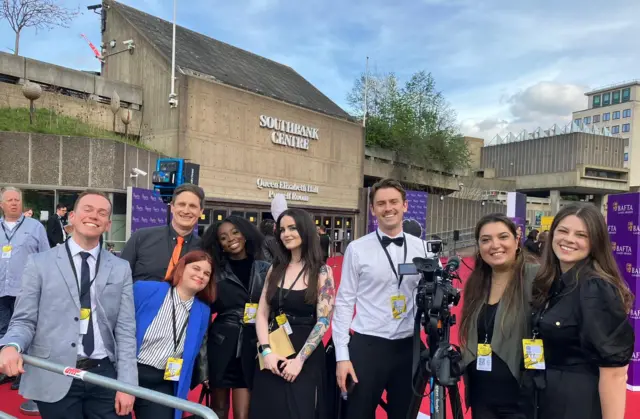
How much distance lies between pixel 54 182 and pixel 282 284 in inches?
410

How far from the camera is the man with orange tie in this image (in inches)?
115

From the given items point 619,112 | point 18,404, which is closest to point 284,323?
point 18,404

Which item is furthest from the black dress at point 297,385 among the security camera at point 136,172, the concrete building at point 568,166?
the concrete building at point 568,166

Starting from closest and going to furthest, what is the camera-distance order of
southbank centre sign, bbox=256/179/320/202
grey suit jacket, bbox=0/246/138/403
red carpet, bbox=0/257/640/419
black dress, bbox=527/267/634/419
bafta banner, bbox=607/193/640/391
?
1. black dress, bbox=527/267/634/419
2. grey suit jacket, bbox=0/246/138/403
3. red carpet, bbox=0/257/640/419
4. bafta banner, bbox=607/193/640/391
5. southbank centre sign, bbox=256/179/320/202

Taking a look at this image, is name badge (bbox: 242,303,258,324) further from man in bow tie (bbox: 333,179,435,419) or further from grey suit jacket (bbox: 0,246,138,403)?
grey suit jacket (bbox: 0,246,138,403)

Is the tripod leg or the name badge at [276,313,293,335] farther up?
the name badge at [276,313,293,335]

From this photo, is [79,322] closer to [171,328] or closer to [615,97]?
[171,328]

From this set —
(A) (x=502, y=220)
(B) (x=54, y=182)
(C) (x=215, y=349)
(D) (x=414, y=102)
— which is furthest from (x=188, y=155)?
(D) (x=414, y=102)

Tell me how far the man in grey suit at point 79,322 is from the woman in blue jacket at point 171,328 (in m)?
0.14

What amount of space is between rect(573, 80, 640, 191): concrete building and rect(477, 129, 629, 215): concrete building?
28039 millimetres

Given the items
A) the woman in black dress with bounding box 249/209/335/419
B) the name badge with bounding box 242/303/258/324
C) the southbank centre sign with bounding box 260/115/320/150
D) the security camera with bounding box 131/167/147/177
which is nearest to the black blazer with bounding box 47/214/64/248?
the security camera with bounding box 131/167/147/177

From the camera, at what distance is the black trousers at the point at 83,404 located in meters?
2.20

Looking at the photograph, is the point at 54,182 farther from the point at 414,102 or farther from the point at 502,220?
the point at 414,102

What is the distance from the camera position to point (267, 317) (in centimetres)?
281
